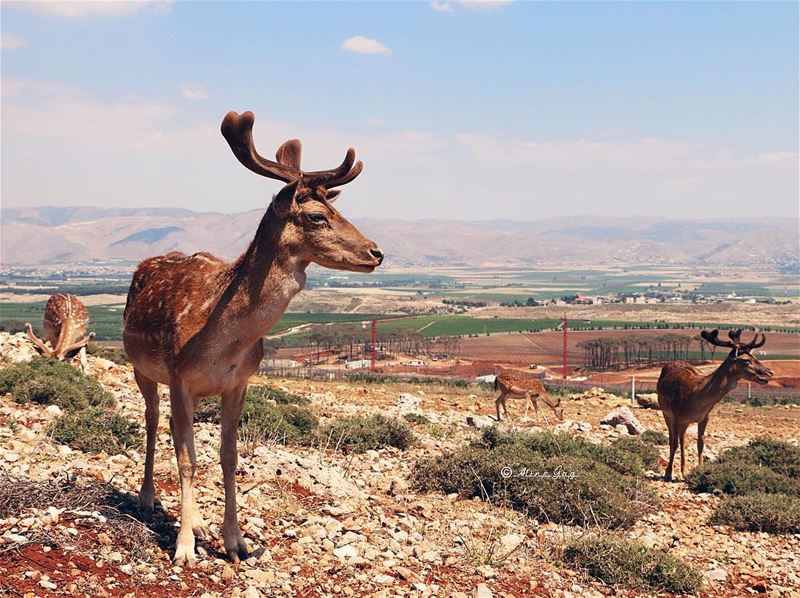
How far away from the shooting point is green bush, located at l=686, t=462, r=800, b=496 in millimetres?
13133

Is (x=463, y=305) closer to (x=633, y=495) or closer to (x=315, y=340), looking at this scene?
(x=315, y=340)

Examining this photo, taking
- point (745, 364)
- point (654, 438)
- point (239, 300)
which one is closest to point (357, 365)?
point (654, 438)

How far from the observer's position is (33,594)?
18.5ft

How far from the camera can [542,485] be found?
1045 cm

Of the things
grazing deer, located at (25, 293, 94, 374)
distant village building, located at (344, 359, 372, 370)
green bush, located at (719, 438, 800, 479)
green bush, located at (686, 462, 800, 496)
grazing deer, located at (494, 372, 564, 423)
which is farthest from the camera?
distant village building, located at (344, 359, 372, 370)

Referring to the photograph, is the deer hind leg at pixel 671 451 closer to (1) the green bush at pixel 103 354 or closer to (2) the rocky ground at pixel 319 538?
(2) the rocky ground at pixel 319 538

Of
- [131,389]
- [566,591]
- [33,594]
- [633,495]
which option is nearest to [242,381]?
[33,594]

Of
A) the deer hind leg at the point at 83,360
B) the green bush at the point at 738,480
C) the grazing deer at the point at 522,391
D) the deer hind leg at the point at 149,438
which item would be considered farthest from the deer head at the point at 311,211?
the grazing deer at the point at 522,391

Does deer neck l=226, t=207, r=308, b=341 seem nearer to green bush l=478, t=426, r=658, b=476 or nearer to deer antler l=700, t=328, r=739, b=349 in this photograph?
green bush l=478, t=426, r=658, b=476

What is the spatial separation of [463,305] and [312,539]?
598ft

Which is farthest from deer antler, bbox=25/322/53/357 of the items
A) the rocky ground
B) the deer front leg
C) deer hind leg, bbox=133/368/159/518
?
the deer front leg

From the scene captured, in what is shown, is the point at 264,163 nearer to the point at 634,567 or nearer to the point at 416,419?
the point at 634,567

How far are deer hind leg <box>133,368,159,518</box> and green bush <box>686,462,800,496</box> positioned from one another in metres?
9.47

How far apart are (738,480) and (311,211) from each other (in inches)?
390
